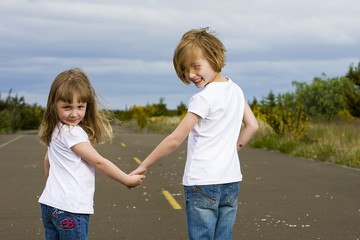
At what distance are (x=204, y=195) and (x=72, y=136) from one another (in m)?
1.00

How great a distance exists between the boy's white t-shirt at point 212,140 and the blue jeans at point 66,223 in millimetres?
775

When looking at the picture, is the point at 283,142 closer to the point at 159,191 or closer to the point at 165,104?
the point at 159,191

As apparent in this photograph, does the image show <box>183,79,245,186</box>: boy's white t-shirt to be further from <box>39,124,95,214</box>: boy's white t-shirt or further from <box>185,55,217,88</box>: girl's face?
<box>39,124,95,214</box>: boy's white t-shirt

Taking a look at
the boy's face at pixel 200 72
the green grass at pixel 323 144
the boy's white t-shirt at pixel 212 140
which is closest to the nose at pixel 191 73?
the boy's face at pixel 200 72

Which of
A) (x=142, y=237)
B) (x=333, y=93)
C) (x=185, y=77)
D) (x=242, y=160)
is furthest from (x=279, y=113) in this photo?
(x=333, y=93)

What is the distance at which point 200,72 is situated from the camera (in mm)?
3807

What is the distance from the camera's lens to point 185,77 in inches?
154

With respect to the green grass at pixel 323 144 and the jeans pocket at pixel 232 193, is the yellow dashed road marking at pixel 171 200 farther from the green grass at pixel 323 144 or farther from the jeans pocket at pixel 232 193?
the green grass at pixel 323 144

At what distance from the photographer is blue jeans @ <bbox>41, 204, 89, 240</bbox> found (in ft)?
12.0

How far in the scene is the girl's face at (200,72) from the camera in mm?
3789

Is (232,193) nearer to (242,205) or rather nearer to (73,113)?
(73,113)

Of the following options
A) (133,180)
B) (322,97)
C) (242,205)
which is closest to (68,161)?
(133,180)

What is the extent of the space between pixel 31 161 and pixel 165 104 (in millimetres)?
56963

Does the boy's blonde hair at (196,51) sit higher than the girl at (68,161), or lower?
higher
